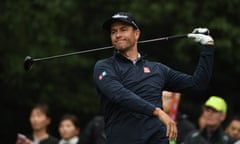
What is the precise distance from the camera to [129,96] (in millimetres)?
7461

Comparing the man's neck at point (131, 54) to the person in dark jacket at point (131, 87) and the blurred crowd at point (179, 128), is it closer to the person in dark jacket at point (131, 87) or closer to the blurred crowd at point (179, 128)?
the person in dark jacket at point (131, 87)

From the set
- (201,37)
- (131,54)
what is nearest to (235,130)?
(201,37)

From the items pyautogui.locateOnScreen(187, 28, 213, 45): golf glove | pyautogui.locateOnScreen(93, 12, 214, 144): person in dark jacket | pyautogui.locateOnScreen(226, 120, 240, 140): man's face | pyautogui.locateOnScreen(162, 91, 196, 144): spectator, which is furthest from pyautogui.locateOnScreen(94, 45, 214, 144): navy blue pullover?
pyautogui.locateOnScreen(226, 120, 240, 140): man's face

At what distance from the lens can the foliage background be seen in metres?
15.9

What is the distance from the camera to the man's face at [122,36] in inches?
309

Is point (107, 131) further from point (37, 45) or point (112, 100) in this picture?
point (37, 45)

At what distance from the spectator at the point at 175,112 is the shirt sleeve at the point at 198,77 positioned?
2.87 m

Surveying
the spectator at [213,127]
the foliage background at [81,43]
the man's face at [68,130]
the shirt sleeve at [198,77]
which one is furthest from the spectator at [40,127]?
the shirt sleeve at [198,77]

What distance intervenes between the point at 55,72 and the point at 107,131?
883 centimetres

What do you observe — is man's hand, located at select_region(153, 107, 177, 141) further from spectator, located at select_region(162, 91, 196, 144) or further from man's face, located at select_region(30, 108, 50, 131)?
man's face, located at select_region(30, 108, 50, 131)

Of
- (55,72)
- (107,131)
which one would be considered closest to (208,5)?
(55,72)

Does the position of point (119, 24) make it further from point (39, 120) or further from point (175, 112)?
point (39, 120)

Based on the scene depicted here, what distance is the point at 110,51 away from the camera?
1669cm

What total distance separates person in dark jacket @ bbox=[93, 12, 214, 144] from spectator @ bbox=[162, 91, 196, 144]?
10.0 feet
